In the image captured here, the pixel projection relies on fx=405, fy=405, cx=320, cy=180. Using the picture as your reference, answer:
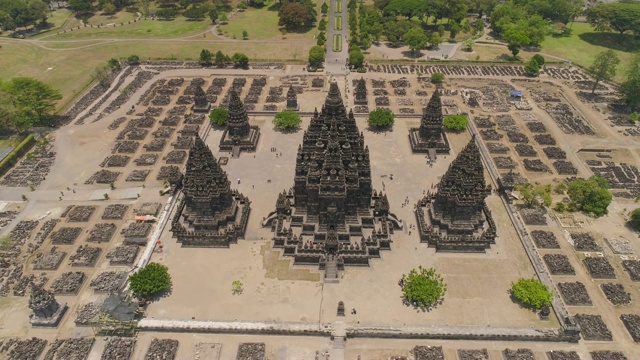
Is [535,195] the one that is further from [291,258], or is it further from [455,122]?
[291,258]

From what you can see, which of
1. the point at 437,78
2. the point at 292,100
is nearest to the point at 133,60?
the point at 292,100

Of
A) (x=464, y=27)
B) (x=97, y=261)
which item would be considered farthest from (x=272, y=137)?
(x=464, y=27)

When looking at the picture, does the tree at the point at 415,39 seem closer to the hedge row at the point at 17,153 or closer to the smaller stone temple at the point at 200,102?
the smaller stone temple at the point at 200,102

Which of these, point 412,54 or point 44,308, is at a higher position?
point 412,54

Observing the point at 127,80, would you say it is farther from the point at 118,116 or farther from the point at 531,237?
the point at 531,237

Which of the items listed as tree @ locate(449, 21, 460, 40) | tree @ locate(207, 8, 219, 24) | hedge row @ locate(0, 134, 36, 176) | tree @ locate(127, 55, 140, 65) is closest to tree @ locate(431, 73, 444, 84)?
tree @ locate(449, 21, 460, 40)

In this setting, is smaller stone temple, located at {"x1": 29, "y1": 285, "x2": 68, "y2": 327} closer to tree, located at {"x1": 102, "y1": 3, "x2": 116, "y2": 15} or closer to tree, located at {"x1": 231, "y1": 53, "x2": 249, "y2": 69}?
tree, located at {"x1": 231, "y1": 53, "x2": 249, "y2": 69}

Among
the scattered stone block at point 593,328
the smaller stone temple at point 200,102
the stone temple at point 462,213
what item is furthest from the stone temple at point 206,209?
the scattered stone block at point 593,328
